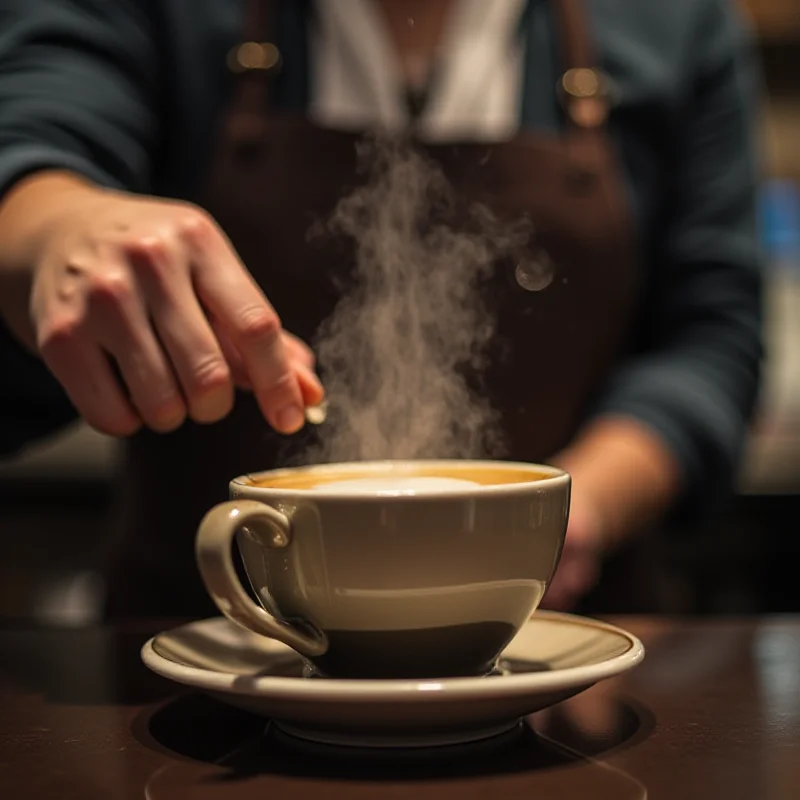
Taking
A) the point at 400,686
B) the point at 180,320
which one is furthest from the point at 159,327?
the point at 400,686

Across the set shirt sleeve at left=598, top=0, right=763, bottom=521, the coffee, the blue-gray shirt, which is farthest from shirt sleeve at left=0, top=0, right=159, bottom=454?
shirt sleeve at left=598, top=0, right=763, bottom=521

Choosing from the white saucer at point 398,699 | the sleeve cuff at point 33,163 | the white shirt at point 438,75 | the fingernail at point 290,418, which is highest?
the white shirt at point 438,75

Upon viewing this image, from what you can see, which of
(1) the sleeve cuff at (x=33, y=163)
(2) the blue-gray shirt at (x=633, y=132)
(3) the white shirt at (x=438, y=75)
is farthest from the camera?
(3) the white shirt at (x=438, y=75)

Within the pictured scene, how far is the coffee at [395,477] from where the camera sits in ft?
2.13

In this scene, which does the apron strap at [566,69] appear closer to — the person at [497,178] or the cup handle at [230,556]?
the person at [497,178]

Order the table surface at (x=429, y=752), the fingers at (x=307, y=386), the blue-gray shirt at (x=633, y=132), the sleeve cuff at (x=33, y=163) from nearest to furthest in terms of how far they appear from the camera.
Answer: the table surface at (x=429, y=752)
the fingers at (x=307, y=386)
the sleeve cuff at (x=33, y=163)
the blue-gray shirt at (x=633, y=132)

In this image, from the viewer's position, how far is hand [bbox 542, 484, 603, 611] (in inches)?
44.9

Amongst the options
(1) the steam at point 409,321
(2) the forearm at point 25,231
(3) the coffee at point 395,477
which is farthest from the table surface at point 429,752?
(1) the steam at point 409,321

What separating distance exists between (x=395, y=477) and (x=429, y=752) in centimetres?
20

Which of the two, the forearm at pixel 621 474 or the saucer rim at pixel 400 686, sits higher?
the saucer rim at pixel 400 686

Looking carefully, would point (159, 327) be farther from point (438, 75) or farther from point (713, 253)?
point (713, 253)

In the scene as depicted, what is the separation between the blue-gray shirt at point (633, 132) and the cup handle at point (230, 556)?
622 millimetres

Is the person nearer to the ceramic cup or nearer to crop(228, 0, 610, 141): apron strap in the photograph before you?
crop(228, 0, 610, 141): apron strap

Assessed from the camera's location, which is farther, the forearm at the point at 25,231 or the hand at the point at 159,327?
the forearm at the point at 25,231
